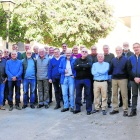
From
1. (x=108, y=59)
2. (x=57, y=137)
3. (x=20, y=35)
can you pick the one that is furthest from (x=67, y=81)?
(x=20, y=35)

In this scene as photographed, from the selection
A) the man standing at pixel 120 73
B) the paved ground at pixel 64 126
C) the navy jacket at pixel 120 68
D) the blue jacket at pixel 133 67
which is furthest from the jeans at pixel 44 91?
the blue jacket at pixel 133 67

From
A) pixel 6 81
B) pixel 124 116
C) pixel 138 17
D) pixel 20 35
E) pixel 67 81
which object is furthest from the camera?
pixel 138 17

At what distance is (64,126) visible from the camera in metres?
5.95

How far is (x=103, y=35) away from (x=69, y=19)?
475 cm

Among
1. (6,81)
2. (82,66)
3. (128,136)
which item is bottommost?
(128,136)

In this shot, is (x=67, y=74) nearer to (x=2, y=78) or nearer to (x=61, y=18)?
(x=2, y=78)

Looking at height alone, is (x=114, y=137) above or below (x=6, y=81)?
below

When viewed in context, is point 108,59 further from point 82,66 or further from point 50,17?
point 50,17

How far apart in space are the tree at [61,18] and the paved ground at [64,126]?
625 inches

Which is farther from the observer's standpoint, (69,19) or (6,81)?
(69,19)

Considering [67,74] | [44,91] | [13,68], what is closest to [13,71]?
[13,68]

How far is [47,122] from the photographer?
6.34 meters

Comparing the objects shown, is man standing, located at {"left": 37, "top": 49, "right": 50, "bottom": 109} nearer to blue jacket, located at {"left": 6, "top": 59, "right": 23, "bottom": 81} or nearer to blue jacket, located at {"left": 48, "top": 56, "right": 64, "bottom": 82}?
blue jacket, located at {"left": 48, "top": 56, "right": 64, "bottom": 82}

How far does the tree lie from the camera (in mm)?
22750
